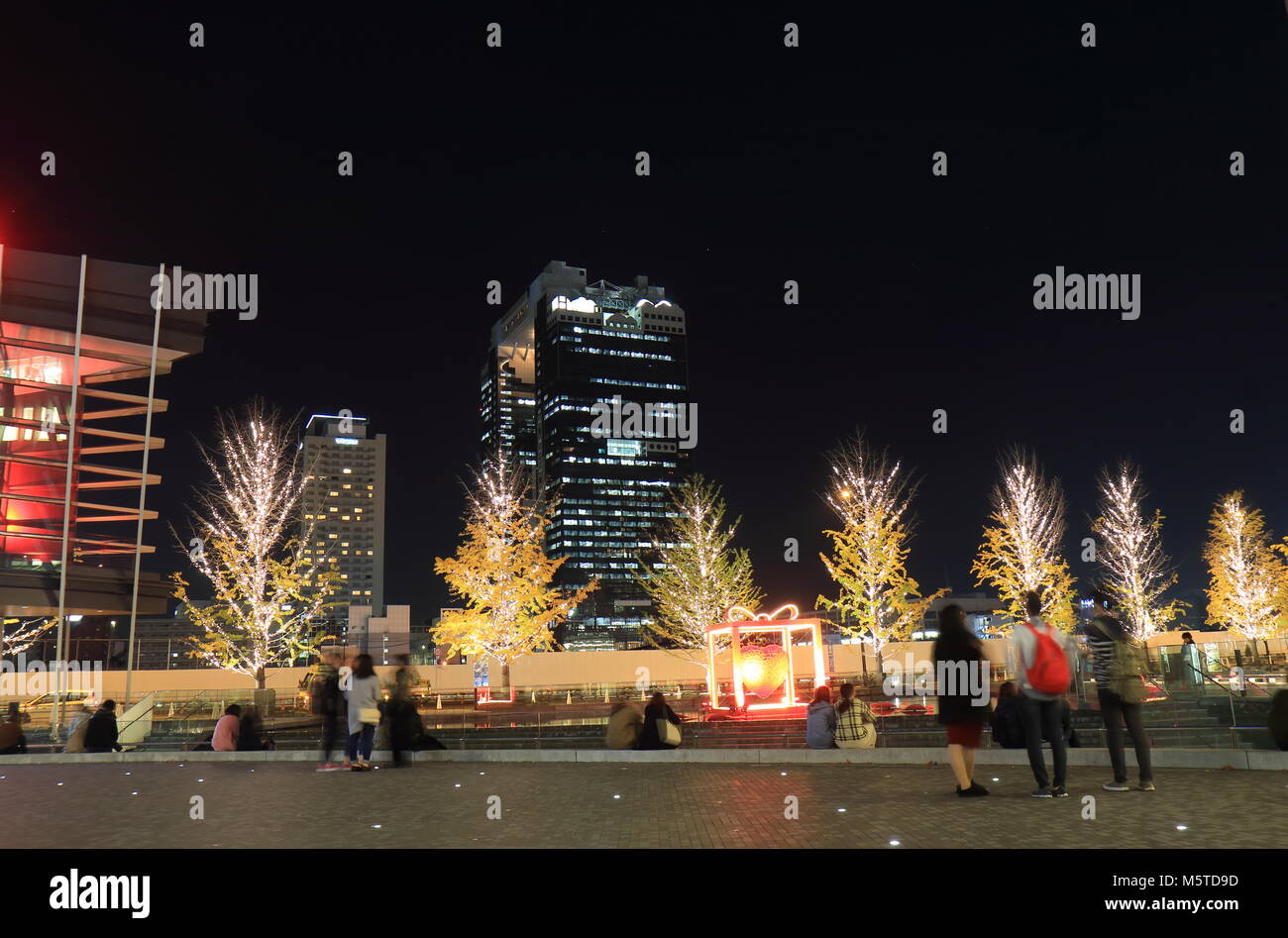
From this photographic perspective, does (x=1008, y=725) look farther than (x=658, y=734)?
No

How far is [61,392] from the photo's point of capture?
1374 inches

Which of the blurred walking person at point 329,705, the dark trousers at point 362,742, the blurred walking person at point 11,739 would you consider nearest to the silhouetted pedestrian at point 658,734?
the dark trousers at point 362,742

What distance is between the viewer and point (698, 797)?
805 cm

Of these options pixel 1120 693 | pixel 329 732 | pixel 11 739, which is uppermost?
pixel 1120 693

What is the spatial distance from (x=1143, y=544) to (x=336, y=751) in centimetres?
3981

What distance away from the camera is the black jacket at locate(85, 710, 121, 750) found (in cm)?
1495

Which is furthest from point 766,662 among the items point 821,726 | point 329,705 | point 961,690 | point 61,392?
point 61,392

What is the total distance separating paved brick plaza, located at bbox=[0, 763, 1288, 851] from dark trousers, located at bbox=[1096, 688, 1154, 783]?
259mm

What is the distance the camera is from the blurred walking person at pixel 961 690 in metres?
6.96

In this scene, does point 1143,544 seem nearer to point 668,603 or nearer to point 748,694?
point 668,603

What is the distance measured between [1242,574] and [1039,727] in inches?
1702

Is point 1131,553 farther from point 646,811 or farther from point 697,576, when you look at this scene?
point 646,811

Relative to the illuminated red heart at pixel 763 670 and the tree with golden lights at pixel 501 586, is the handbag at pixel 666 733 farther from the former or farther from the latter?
the tree with golden lights at pixel 501 586
